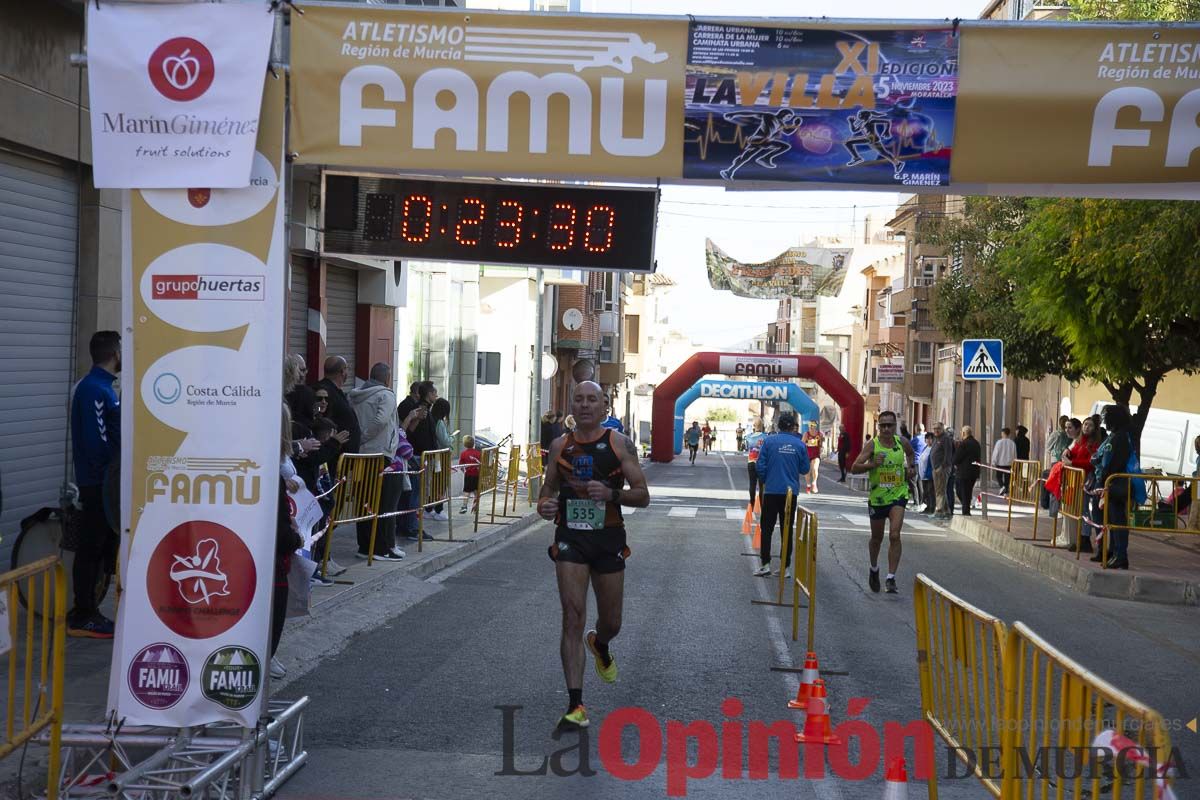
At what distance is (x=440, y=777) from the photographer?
21.9ft

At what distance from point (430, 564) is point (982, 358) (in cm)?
1298

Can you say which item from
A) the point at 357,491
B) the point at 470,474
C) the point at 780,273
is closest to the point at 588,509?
the point at 357,491

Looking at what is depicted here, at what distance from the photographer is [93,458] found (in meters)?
9.49

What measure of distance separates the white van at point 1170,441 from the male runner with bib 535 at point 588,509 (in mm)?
22242

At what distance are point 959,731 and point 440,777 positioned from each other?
2517 millimetres

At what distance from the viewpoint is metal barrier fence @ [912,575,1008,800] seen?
540 centimetres

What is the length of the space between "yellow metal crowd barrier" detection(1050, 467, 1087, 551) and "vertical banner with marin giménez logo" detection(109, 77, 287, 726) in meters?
13.8

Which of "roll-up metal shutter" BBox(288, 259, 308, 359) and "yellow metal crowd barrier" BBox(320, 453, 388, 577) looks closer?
"yellow metal crowd barrier" BBox(320, 453, 388, 577)

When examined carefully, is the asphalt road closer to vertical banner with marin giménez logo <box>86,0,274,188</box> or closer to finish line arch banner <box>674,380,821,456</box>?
vertical banner with marin giménez logo <box>86,0,274,188</box>

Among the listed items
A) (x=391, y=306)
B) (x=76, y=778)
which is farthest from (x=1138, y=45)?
(x=391, y=306)

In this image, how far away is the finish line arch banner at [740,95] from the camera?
23.1ft

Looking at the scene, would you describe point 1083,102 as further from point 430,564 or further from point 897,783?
point 430,564

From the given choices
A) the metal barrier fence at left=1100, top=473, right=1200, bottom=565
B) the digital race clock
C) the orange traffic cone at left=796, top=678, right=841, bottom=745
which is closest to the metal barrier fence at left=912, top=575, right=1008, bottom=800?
the orange traffic cone at left=796, top=678, right=841, bottom=745

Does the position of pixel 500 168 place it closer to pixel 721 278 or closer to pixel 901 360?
pixel 721 278
